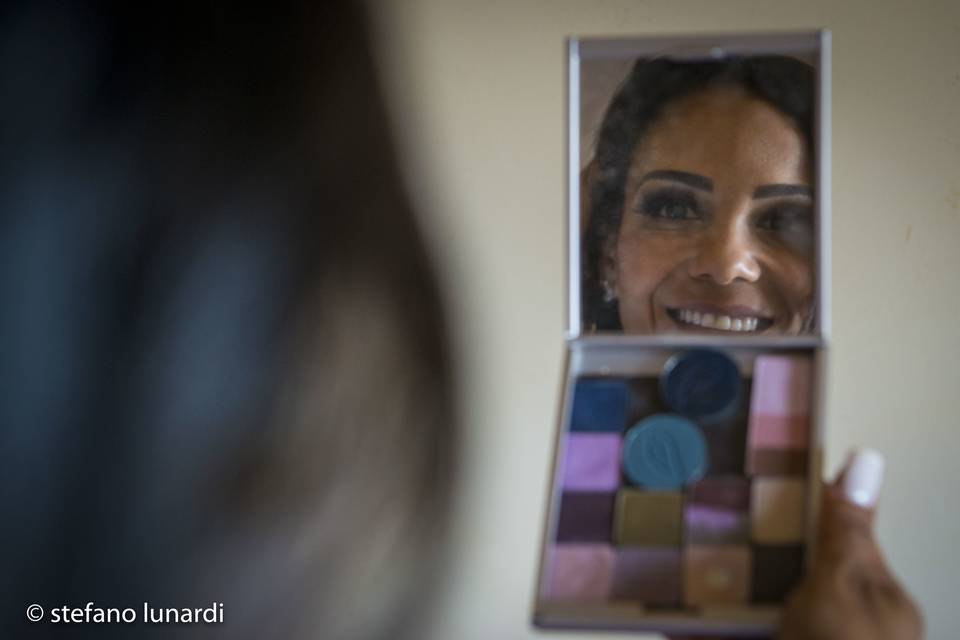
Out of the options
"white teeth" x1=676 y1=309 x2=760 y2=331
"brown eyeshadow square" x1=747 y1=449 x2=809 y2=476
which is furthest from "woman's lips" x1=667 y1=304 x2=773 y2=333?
"brown eyeshadow square" x1=747 y1=449 x2=809 y2=476

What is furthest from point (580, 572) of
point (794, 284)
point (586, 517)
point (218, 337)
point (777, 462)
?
point (218, 337)

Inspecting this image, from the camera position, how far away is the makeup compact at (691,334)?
2.08ft

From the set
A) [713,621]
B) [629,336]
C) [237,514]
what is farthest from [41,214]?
[713,621]

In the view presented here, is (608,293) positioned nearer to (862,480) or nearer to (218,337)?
(862,480)

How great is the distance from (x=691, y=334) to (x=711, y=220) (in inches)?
3.5

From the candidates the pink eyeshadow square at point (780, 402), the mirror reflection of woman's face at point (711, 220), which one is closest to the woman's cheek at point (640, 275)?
the mirror reflection of woman's face at point (711, 220)

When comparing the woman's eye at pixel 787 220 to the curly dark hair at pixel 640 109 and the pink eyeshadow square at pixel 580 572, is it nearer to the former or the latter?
the curly dark hair at pixel 640 109

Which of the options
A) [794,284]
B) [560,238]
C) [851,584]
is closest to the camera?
[851,584]

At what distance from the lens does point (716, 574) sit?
2.07 feet

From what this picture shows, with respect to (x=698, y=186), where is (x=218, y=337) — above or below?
below

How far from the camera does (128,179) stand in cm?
90

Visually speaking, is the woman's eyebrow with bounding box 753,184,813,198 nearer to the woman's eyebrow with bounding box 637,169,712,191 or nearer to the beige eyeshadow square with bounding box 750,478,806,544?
the woman's eyebrow with bounding box 637,169,712,191

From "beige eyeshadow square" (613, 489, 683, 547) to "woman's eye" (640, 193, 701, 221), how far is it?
225 mm

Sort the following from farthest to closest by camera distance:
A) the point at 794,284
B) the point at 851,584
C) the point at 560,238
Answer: the point at 560,238 → the point at 794,284 → the point at 851,584
